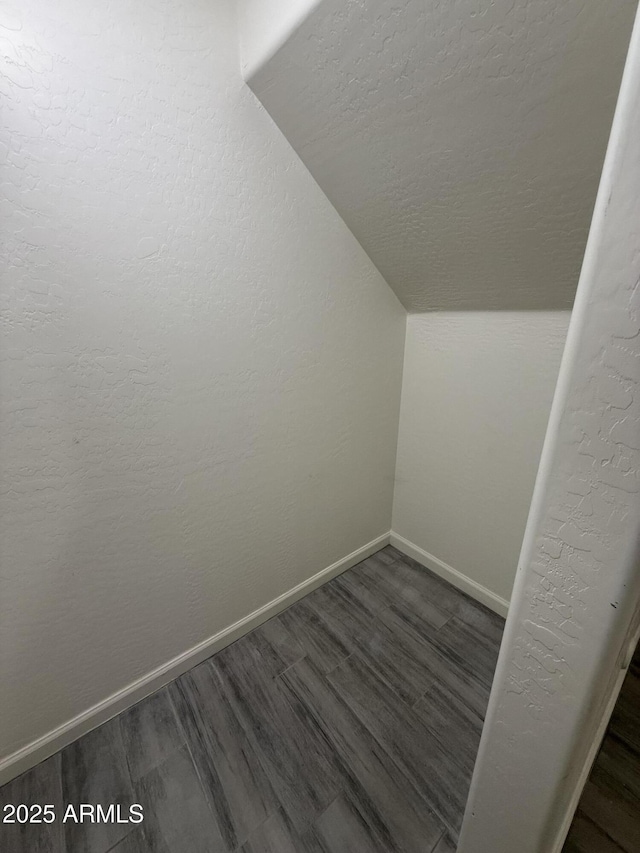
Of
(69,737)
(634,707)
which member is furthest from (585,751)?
(69,737)

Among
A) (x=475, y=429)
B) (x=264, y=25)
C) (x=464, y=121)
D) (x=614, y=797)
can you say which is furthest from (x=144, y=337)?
(x=614, y=797)

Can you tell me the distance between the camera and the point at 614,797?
1.00 meters

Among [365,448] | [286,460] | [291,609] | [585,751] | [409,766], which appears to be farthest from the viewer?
[365,448]

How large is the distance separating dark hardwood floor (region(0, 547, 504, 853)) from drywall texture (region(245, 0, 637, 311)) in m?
1.40

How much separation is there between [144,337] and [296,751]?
1.31m

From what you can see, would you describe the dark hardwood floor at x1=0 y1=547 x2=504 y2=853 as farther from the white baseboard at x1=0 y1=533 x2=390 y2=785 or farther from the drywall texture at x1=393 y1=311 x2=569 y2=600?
the drywall texture at x1=393 y1=311 x2=569 y2=600

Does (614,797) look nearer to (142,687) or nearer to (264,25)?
(142,687)

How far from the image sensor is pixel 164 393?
1086mm

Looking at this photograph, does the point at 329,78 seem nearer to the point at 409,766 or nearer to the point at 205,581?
the point at 205,581

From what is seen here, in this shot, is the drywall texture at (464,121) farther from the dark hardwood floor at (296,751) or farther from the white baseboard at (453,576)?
the dark hardwood floor at (296,751)

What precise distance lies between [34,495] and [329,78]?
131 cm

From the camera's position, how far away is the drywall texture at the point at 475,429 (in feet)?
4.46

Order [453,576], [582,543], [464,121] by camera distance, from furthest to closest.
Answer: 1. [453,576]
2. [464,121]
3. [582,543]

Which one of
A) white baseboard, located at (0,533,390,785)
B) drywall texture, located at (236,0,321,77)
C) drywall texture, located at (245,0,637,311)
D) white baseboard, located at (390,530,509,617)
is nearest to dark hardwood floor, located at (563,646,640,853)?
white baseboard, located at (390,530,509,617)
